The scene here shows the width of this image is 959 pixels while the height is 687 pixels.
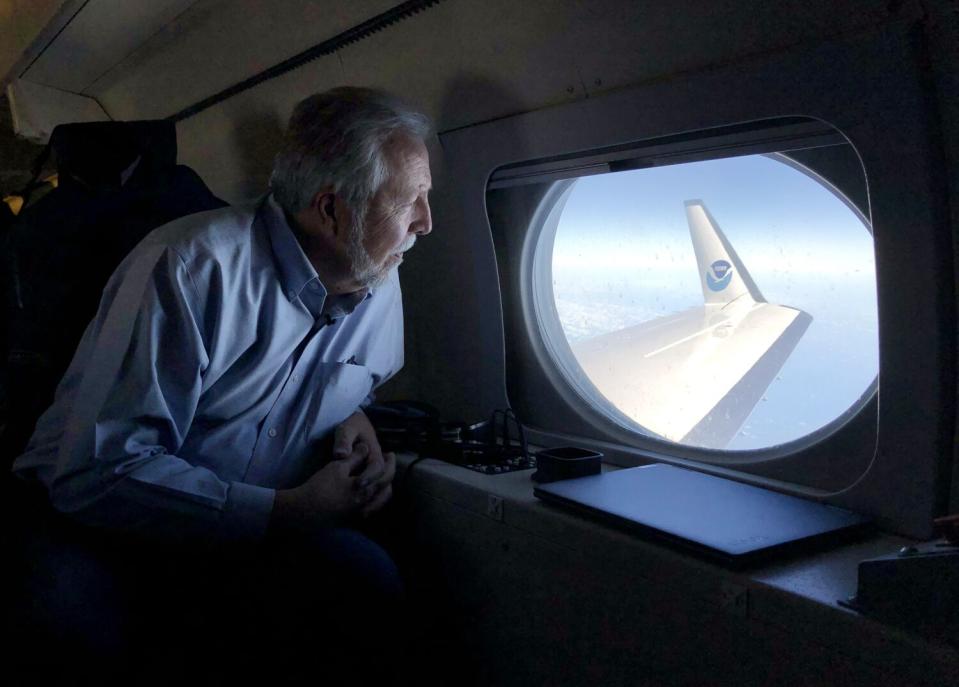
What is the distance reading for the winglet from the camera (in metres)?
1.63

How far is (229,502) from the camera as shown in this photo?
151 centimetres

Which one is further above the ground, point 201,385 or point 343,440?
point 201,385

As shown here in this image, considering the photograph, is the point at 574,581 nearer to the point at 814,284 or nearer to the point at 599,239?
the point at 814,284

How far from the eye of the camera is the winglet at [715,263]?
64.1 inches

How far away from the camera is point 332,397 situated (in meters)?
1.84

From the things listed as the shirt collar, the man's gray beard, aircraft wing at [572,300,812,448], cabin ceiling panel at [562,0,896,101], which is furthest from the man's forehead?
aircraft wing at [572,300,812,448]

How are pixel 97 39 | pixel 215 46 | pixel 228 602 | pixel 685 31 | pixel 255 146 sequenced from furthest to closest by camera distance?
pixel 255 146 < pixel 97 39 < pixel 215 46 < pixel 228 602 < pixel 685 31

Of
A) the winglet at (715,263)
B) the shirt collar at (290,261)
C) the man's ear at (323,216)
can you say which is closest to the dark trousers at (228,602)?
the shirt collar at (290,261)

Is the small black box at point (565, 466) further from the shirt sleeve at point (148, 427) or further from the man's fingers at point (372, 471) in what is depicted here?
the shirt sleeve at point (148, 427)

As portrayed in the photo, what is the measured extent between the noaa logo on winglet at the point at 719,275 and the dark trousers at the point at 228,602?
3.18ft

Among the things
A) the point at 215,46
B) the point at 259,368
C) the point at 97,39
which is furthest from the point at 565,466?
the point at 97,39

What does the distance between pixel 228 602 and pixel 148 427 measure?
415 millimetres

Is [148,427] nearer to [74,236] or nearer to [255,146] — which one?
[74,236]

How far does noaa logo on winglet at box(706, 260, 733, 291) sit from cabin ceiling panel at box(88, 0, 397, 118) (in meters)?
0.94
